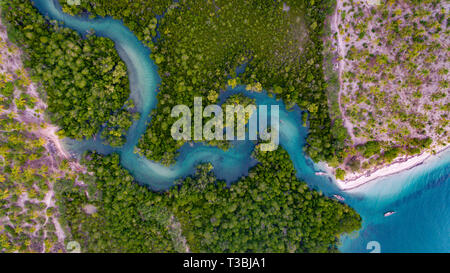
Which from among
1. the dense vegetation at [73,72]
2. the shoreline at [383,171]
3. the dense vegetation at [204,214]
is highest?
the dense vegetation at [73,72]

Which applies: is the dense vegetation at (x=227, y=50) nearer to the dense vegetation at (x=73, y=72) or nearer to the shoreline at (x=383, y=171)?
the dense vegetation at (x=73, y=72)

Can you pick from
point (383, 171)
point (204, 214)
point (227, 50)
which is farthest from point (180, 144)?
point (383, 171)

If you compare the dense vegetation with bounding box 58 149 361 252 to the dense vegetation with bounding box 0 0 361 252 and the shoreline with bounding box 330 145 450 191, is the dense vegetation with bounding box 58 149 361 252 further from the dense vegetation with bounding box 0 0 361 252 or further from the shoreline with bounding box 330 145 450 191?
the shoreline with bounding box 330 145 450 191

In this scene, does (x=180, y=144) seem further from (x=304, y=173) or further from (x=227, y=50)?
(x=304, y=173)

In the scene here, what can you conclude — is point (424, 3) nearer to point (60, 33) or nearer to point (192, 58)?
point (192, 58)

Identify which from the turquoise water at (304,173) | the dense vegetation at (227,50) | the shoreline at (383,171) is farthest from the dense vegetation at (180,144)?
the shoreline at (383,171)
